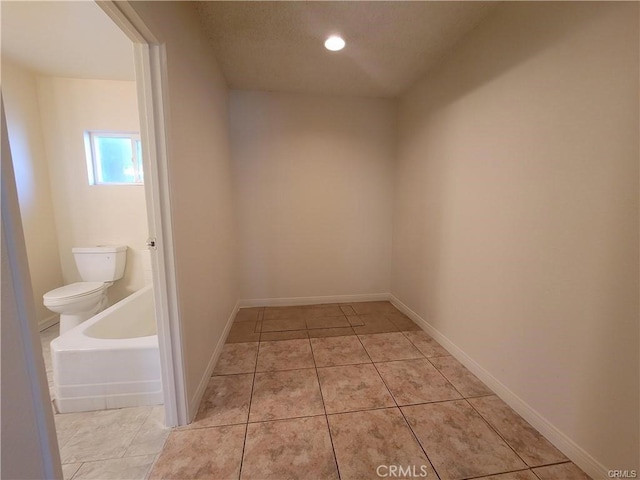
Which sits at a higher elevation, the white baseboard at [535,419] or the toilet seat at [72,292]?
the toilet seat at [72,292]

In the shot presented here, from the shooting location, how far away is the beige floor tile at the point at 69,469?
108cm

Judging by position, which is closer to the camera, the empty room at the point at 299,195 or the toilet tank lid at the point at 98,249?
the empty room at the point at 299,195

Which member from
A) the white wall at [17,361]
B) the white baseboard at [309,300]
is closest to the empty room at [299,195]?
the white wall at [17,361]

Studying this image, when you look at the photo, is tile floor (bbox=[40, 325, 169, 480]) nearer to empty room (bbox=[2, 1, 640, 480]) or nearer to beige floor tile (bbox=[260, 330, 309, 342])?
empty room (bbox=[2, 1, 640, 480])

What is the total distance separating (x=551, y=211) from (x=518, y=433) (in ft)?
3.77

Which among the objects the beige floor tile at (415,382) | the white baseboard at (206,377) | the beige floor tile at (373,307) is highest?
the white baseboard at (206,377)

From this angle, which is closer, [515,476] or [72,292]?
[515,476]

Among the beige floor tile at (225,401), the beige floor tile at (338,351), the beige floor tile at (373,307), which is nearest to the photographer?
the beige floor tile at (225,401)

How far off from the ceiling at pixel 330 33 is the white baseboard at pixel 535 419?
7.43 ft

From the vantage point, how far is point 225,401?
4.98ft

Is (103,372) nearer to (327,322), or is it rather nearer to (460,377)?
(327,322)

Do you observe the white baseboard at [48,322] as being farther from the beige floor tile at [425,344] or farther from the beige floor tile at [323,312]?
the beige floor tile at [425,344]

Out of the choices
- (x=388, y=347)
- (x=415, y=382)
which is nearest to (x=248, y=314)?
(x=388, y=347)

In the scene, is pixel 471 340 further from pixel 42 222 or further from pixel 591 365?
pixel 42 222
